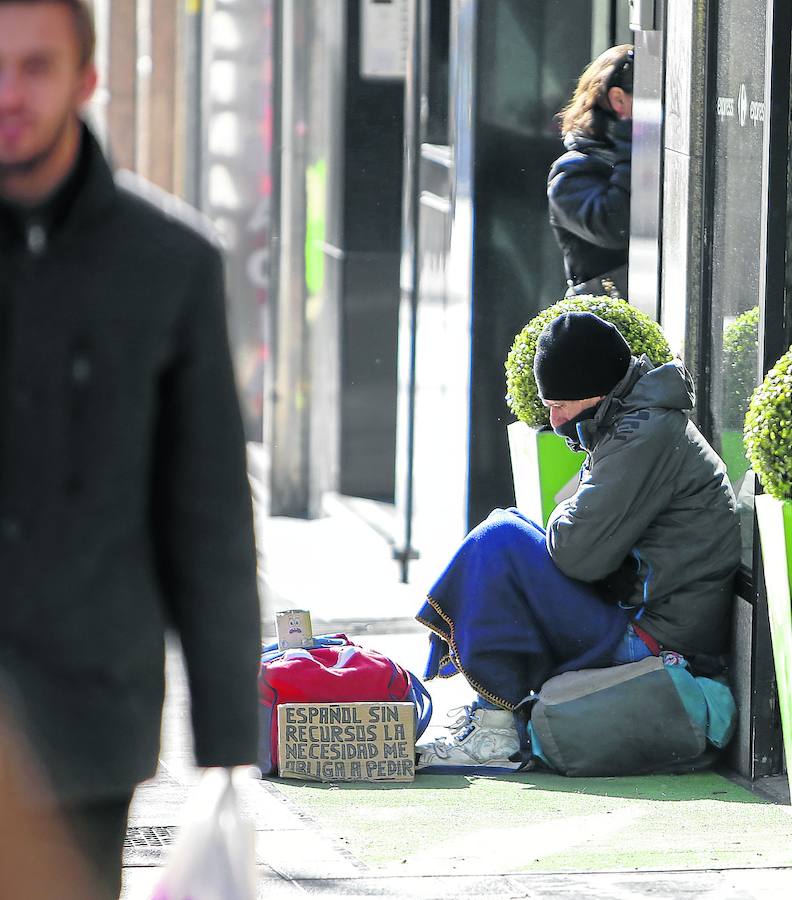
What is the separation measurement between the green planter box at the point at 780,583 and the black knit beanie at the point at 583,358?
0.65 m

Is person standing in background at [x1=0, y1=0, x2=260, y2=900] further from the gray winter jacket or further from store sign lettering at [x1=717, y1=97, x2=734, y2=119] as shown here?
store sign lettering at [x1=717, y1=97, x2=734, y2=119]

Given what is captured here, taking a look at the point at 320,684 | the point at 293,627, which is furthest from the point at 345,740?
the point at 293,627

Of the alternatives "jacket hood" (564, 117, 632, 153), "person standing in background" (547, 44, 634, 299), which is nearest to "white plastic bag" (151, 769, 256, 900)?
"person standing in background" (547, 44, 634, 299)

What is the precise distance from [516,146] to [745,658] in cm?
322

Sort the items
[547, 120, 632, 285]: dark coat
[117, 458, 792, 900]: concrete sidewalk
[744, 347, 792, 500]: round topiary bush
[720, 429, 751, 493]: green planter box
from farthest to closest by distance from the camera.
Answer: [547, 120, 632, 285]: dark coat < [720, 429, 751, 493]: green planter box < [744, 347, 792, 500]: round topiary bush < [117, 458, 792, 900]: concrete sidewalk

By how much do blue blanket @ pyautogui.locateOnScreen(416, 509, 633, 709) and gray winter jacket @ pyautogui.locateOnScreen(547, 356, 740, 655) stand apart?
8cm

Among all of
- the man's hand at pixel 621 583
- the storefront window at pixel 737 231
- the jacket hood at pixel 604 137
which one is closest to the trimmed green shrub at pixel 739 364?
the storefront window at pixel 737 231

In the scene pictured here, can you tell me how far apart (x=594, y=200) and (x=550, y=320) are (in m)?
0.88

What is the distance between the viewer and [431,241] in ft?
28.8

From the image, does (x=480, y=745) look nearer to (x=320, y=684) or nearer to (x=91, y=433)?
(x=320, y=684)

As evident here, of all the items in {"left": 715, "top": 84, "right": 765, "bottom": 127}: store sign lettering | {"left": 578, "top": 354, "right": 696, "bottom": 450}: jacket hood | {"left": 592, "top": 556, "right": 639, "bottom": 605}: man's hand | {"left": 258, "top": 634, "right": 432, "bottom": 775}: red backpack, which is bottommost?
{"left": 258, "top": 634, "right": 432, "bottom": 775}: red backpack

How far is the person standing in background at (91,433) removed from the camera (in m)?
2.15

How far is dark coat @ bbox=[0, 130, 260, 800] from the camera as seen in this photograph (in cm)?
215

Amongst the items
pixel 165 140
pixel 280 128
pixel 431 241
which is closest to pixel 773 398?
pixel 431 241
